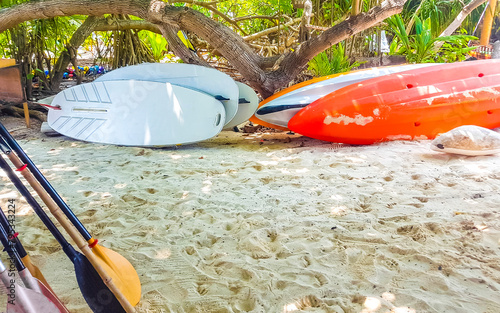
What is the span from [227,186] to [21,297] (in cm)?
206

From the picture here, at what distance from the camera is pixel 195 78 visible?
15.8 ft

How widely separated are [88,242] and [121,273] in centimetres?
23

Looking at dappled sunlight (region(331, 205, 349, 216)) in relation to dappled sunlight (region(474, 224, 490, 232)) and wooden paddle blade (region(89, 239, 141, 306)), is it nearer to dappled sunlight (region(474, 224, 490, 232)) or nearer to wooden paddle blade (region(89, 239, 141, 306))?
dappled sunlight (region(474, 224, 490, 232))

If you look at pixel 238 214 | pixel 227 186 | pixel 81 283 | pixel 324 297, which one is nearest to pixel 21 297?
pixel 81 283

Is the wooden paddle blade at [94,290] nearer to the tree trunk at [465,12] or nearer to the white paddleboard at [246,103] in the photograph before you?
the white paddleboard at [246,103]

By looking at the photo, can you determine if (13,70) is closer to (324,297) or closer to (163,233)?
(163,233)

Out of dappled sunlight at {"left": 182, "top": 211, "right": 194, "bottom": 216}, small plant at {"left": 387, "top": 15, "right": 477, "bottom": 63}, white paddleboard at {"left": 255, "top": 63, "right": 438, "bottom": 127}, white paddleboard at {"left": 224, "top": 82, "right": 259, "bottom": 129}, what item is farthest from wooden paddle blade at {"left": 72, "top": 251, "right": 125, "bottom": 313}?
small plant at {"left": 387, "top": 15, "right": 477, "bottom": 63}

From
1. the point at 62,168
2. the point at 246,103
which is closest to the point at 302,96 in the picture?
the point at 246,103

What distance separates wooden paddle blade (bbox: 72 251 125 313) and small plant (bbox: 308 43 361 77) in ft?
16.3

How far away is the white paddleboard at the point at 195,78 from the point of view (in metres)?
4.64

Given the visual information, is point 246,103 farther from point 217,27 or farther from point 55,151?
point 55,151

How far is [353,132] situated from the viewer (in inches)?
162

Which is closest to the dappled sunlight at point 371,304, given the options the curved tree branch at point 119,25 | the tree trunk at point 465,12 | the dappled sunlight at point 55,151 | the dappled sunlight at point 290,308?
the dappled sunlight at point 290,308

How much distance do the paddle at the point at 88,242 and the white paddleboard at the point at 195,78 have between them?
3.10 metres
